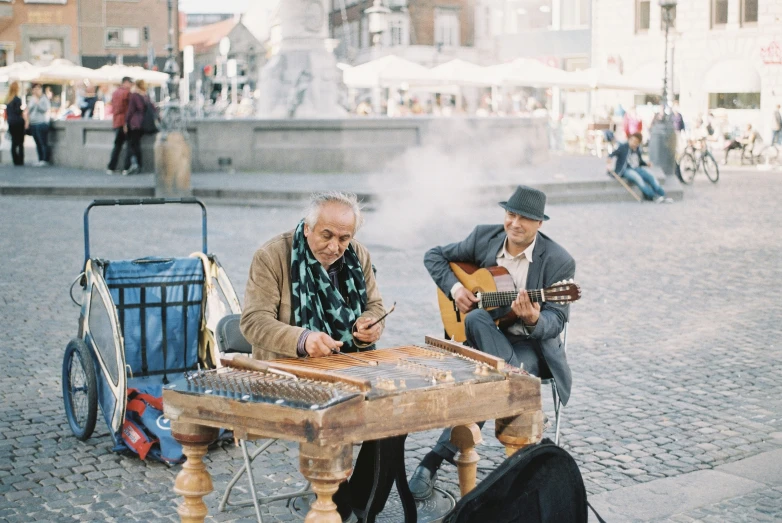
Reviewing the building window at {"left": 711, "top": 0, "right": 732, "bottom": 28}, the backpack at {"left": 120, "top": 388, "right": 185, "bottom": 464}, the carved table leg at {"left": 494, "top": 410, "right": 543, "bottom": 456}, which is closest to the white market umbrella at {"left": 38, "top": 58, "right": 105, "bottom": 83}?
the building window at {"left": 711, "top": 0, "right": 732, "bottom": 28}

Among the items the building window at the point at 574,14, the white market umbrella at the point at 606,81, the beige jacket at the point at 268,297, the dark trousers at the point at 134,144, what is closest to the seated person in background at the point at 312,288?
the beige jacket at the point at 268,297

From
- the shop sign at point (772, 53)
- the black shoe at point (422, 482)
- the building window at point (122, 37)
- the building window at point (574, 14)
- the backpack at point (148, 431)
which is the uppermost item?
the building window at point (574, 14)

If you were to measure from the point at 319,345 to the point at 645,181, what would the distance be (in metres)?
15.5

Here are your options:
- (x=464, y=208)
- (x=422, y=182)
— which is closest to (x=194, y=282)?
(x=464, y=208)

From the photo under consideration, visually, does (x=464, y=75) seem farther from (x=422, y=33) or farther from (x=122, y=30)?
(x=422, y=33)

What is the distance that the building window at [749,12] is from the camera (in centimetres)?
4147

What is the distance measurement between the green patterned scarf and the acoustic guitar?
35.2 inches

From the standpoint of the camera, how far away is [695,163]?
74.2 feet

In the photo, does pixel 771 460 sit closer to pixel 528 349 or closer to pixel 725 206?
pixel 528 349

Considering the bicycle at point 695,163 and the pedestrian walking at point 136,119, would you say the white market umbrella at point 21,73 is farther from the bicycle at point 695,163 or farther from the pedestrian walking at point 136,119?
the bicycle at point 695,163

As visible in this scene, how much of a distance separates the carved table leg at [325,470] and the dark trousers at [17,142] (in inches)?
843

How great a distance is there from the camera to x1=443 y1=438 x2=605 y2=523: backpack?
11.4 ft

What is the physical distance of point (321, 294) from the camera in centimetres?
422

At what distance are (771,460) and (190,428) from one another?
9.53 ft
